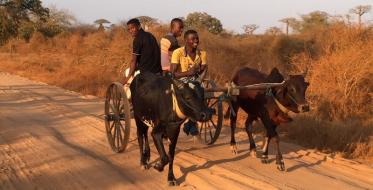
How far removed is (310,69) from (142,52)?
342 inches

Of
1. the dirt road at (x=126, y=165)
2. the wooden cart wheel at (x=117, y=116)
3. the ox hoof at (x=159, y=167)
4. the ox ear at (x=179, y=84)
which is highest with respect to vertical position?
the ox ear at (x=179, y=84)

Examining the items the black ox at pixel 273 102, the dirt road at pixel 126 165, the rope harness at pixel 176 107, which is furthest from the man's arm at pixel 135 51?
the black ox at pixel 273 102

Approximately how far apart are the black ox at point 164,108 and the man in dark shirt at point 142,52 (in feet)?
1.22

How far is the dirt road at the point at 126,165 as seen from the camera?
20.4ft

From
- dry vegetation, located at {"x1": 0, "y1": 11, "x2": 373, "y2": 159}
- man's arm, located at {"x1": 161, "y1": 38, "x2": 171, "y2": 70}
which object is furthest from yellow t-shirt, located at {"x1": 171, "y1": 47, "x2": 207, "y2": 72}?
dry vegetation, located at {"x1": 0, "y1": 11, "x2": 373, "y2": 159}

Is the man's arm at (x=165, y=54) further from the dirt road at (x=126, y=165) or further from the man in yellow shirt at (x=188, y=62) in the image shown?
the dirt road at (x=126, y=165)

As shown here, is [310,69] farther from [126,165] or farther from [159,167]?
[159,167]

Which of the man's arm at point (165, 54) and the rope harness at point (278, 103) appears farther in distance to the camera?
the man's arm at point (165, 54)

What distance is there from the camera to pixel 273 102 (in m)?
7.44

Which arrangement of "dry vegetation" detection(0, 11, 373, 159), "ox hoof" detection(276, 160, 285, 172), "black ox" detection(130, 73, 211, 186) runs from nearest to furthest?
"black ox" detection(130, 73, 211, 186) < "ox hoof" detection(276, 160, 285, 172) < "dry vegetation" detection(0, 11, 373, 159)

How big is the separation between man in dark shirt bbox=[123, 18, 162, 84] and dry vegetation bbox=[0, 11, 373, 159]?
13.6ft

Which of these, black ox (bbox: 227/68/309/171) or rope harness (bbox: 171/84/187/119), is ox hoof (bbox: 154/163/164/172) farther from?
black ox (bbox: 227/68/309/171)

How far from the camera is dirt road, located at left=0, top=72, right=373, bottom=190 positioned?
6.21 m

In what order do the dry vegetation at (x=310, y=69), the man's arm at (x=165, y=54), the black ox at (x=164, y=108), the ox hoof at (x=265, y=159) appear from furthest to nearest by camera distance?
the dry vegetation at (x=310, y=69), the man's arm at (x=165, y=54), the ox hoof at (x=265, y=159), the black ox at (x=164, y=108)
